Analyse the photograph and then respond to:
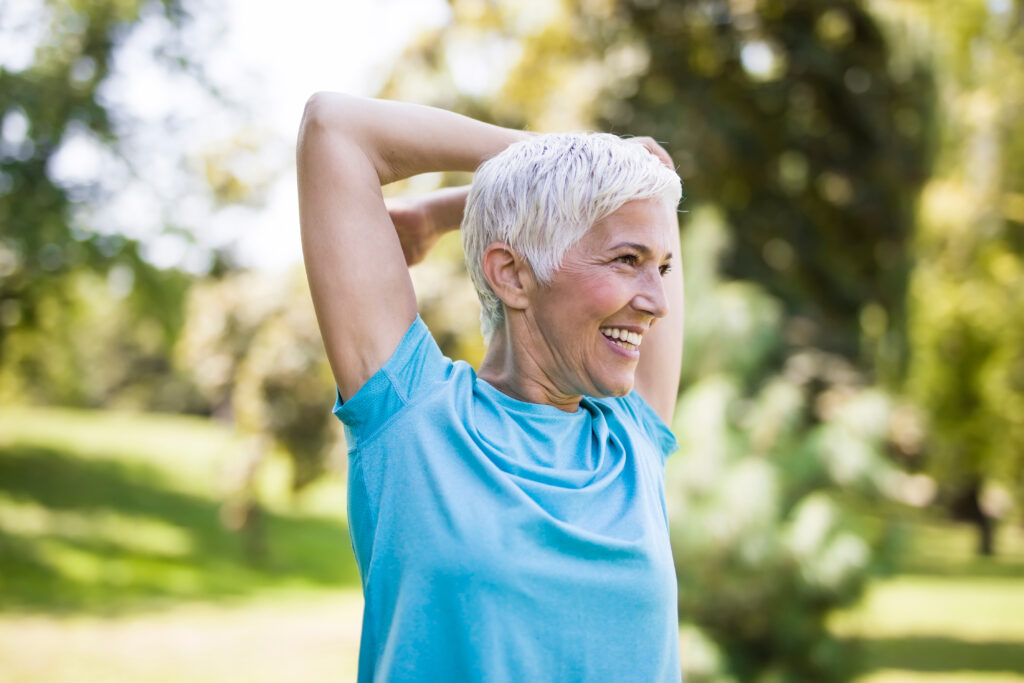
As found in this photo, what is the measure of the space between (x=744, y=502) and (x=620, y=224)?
156 inches

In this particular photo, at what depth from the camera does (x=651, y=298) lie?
128 centimetres

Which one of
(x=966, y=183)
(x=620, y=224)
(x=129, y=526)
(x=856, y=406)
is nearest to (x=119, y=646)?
(x=129, y=526)

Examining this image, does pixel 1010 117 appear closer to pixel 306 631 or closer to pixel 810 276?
pixel 810 276

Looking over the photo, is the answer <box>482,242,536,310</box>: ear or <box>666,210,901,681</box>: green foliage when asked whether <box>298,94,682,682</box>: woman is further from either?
<box>666,210,901,681</box>: green foliage

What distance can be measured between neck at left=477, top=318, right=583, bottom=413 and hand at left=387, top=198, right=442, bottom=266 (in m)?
0.32

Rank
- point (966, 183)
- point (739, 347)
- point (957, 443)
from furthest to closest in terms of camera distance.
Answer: point (957, 443), point (966, 183), point (739, 347)

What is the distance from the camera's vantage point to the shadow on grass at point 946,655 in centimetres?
909

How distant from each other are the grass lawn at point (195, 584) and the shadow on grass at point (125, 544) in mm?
31

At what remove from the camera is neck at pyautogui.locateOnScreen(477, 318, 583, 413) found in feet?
4.34

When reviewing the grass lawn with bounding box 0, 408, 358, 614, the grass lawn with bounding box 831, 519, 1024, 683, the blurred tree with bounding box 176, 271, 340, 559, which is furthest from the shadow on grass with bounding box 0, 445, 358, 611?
the grass lawn with bounding box 831, 519, 1024, 683

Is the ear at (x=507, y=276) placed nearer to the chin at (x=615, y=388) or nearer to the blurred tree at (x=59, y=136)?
the chin at (x=615, y=388)

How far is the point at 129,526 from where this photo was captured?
12695 millimetres

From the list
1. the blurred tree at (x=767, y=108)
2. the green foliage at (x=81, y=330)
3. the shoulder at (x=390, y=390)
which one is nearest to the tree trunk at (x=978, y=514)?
the blurred tree at (x=767, y=108)

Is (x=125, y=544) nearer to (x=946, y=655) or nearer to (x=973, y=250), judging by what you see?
(x=946, y=655)
